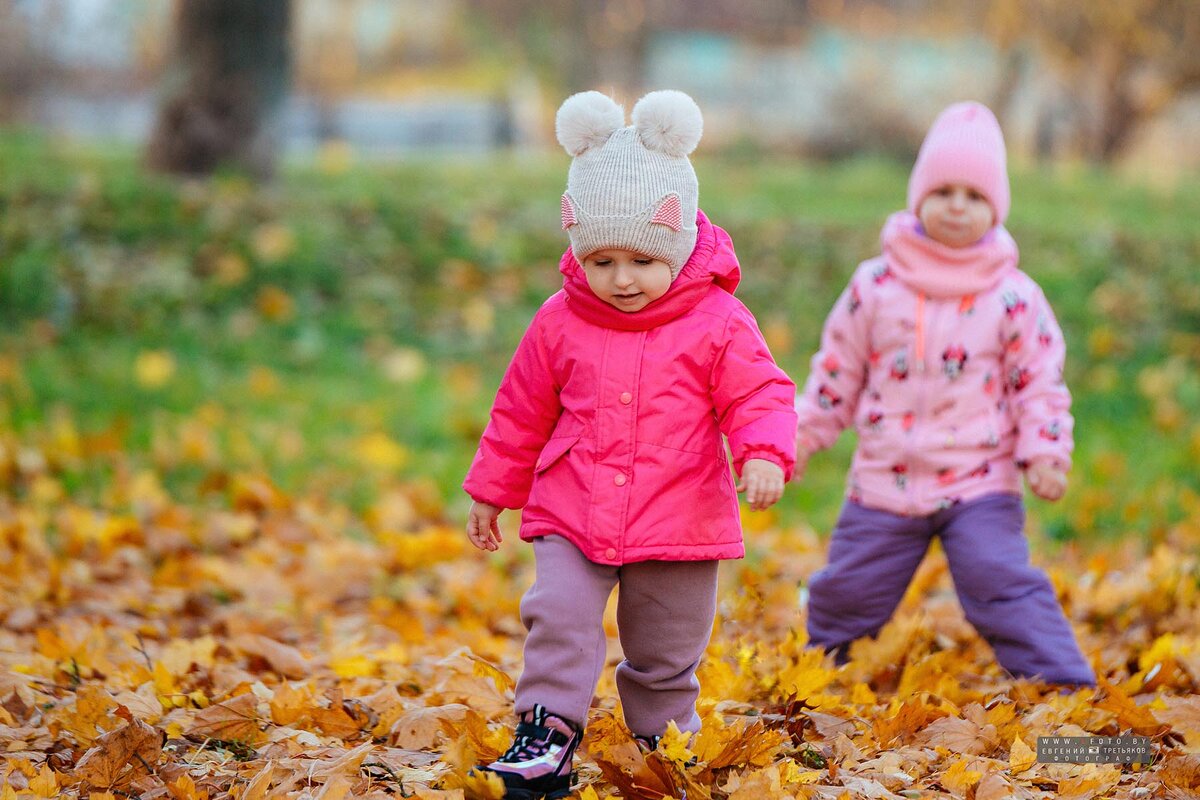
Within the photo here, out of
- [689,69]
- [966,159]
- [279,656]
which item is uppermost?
[689,69]

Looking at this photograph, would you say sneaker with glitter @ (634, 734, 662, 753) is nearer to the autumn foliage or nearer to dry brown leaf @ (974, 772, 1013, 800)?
the autumn foliage

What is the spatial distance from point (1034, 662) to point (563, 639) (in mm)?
1464

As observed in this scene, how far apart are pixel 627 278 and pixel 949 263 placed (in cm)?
126

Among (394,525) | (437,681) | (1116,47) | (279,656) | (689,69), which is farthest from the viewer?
(689,69)

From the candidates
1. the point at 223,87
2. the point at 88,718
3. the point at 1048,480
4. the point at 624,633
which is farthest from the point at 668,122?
the point at 223,87

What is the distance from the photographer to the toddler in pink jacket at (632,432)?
2826mm

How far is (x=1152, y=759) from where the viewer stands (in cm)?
318

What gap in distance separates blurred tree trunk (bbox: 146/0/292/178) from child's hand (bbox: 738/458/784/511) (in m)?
8.72

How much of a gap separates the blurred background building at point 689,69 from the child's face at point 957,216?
510 cm

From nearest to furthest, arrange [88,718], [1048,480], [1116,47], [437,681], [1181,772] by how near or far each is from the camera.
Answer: [1181,772] < [88,718] < [1048,480] < [437,681] < [1116,47]

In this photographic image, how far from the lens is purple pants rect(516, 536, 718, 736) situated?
2824mm

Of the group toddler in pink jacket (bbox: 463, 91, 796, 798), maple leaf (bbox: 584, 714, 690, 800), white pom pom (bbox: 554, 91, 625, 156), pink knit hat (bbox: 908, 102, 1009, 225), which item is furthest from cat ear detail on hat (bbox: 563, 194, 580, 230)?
pink knit hat (bbox: 908, 102, 1009, 225)

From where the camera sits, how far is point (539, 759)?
275 centimetres

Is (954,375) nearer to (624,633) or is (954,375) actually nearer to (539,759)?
(624,633)
